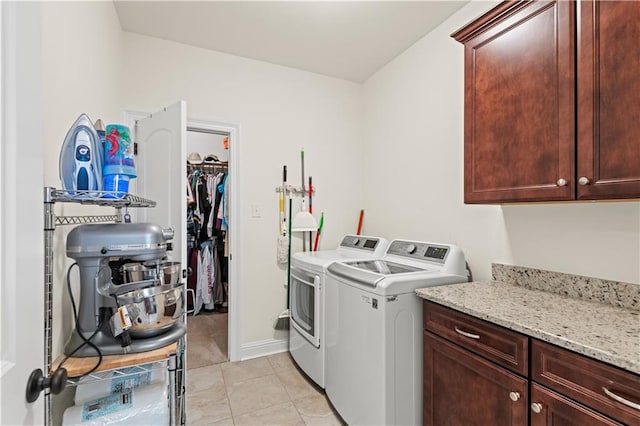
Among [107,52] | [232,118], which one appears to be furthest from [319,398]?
[107,52]

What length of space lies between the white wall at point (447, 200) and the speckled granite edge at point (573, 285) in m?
0.04

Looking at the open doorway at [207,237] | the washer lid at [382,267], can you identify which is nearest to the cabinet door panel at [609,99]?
the washer lid at [382,267]

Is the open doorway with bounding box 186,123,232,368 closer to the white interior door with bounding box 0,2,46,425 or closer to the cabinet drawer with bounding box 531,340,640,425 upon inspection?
the white interior door with bounding box 0,2,46,425

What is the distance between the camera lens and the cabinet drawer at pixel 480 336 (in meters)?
1.13

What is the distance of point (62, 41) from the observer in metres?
1.25

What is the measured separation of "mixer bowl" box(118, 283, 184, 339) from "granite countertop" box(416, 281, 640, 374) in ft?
3.79

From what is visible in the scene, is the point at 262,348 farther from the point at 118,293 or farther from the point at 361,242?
the point at 118,293

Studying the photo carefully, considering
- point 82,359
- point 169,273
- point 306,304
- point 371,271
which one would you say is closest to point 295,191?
point 306,304

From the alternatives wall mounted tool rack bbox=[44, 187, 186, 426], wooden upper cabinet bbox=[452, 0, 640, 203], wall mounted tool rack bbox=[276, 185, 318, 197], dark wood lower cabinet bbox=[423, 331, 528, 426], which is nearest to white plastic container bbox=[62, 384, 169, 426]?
wall mounted tool rack bbox=[44, 187, 186, 426]

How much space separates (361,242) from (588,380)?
186 cm

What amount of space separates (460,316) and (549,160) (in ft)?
2.56

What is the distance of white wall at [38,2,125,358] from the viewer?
3.70 ft

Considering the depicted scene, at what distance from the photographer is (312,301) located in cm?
232

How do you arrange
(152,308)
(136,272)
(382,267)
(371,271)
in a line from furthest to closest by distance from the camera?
(382,267)
(371,271)
(136,272)
(152,308)
